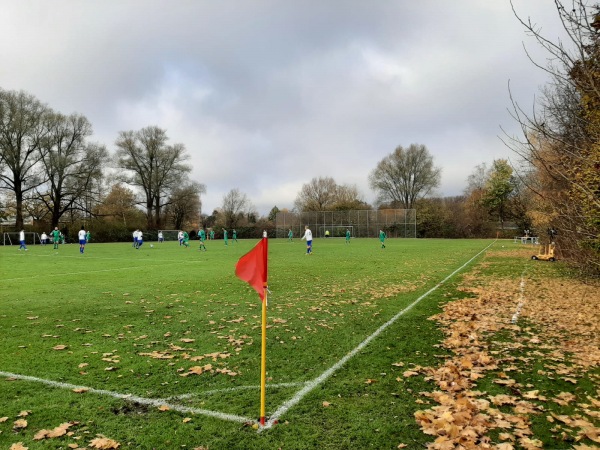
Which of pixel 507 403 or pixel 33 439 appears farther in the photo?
pixel 507 403

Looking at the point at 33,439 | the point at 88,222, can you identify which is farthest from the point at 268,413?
the point at 88,222

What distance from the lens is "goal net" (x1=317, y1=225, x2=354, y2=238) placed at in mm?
72438

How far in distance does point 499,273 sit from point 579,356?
1077 cm

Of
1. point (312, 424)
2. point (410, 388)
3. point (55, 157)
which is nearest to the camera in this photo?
point (312, 424)

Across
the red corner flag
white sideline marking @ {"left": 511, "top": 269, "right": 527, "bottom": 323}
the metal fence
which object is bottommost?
white sideline marking @ {"left": 511, "top": 269, "right": 527, "bottom": 323}

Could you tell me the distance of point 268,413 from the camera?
154 inches

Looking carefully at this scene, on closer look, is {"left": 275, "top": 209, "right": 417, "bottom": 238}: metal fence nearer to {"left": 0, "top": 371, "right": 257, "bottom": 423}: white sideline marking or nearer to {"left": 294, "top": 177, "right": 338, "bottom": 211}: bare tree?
{"left": 294, "top": 177, "right": 338, "bottom": 211}: bare tree

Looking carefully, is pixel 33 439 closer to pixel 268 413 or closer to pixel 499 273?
pixel 268 413

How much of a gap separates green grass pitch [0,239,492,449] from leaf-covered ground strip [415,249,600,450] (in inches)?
14.9

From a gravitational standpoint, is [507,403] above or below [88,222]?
below

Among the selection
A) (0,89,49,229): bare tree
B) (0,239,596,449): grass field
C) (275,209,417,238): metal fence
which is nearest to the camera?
(0,239,596,449): grass field

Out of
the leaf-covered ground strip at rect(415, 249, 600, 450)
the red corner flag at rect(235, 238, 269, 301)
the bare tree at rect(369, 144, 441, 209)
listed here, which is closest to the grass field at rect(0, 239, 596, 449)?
the leaf-covered ground strip at rect(415, 249, 600, 450)

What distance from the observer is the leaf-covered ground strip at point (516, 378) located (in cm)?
348

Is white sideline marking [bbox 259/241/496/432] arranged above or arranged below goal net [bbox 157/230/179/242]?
below
